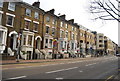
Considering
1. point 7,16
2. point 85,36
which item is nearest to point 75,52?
point 85,36

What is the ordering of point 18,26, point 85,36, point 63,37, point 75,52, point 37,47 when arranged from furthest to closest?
1. point 85,36
2. point 75,52
3. point 63,37
4. point 37,47
5. point 18,26

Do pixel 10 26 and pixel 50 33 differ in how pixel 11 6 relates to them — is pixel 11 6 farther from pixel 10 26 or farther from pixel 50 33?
pixel 50 33

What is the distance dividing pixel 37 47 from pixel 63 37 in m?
11.0

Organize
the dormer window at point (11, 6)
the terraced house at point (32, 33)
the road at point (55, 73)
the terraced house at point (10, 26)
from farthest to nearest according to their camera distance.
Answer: the dormer window at point (11, 6) < the terraced house at point (32, 33) < the terraced house at point (10, 26) < the road at point (55, 73)

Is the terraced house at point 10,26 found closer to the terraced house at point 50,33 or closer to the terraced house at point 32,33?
the terraced house at point 32,33

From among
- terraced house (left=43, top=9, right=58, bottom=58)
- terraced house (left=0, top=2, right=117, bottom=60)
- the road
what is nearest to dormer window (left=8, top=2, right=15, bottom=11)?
terraced house (left=0, top=2, right=117, bottom=60)

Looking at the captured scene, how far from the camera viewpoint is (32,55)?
90.2 feet

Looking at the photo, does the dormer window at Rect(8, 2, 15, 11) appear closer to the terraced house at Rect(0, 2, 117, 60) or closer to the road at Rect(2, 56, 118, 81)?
the terraced house at Rect(0, 2, 117, 60)

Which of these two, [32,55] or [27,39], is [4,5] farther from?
[32,55]

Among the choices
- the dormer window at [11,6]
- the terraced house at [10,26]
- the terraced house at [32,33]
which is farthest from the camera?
the dormer window at [11,6]

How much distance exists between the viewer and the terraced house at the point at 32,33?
75.4ft

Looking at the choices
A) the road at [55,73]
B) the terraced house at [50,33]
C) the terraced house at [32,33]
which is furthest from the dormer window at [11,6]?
the road at [55,73]

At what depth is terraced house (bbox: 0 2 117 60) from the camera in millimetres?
22984

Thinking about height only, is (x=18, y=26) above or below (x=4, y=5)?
below
